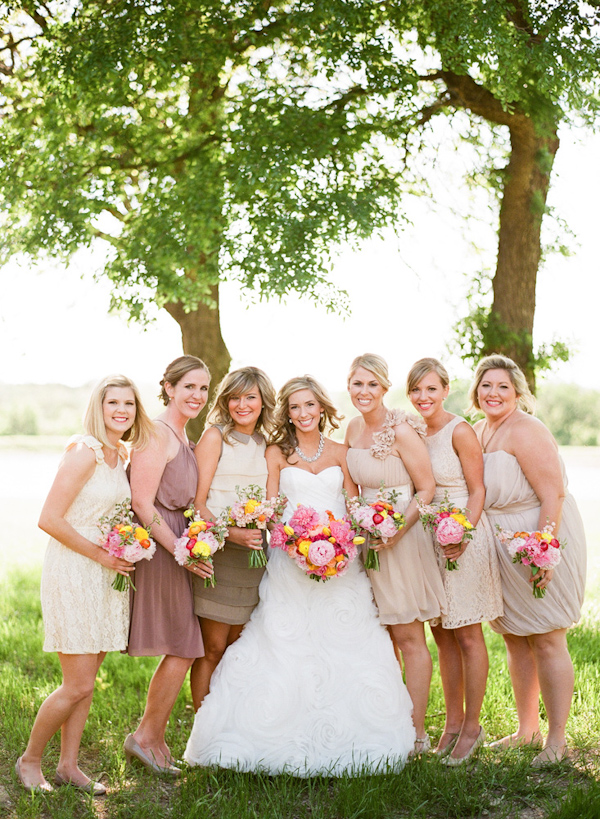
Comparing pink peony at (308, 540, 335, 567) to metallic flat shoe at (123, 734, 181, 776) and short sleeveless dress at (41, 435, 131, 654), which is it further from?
metallic flat shoe at (123, 734, 181, 776)

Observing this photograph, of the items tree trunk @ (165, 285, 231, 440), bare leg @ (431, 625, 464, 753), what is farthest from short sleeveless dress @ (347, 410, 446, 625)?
tree trunk @ (165, 285, 231, 440)

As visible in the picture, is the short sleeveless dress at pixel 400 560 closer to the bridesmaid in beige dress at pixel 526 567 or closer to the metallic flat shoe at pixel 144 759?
the bridesmaid in beige dress at pixel 526 567

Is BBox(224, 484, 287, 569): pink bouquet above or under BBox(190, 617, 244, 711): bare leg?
above

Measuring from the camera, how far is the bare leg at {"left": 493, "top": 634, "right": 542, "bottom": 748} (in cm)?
527

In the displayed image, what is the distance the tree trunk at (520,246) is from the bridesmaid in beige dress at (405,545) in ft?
8.68

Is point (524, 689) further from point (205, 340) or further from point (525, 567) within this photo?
point (205, 340)

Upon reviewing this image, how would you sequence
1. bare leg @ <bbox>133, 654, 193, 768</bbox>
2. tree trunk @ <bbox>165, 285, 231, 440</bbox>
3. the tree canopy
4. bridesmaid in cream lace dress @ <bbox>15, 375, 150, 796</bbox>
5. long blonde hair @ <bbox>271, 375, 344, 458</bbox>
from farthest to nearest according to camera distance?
1. tree trunk @ <bbox>165, 285, 231, 440</bbox>
2. the tree canopy
3. long blonde hair @ <bbox>271, 375, 344, 458</bbox>
4. bare leg @ <bbox>133, 654, 193, 768</bbox>
5. bridesmaid in cream lace dress @ <bbox>15, 375, 150, 796</bbox>

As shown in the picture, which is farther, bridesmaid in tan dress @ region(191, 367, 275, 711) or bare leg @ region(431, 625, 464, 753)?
bare leg @ region(431, 625, 464, 753)

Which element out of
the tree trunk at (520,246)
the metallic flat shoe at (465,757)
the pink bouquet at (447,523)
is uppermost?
the tree trunk at (520,246)

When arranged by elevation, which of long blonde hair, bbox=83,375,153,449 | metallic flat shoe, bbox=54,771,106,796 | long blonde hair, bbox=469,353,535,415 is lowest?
metallic flat shoe, bbox=54,771,106,796

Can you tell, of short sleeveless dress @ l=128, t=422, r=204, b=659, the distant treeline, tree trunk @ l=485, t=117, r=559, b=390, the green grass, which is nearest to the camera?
the green grass

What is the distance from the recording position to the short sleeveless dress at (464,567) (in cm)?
509

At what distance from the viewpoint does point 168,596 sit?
15.9 ft

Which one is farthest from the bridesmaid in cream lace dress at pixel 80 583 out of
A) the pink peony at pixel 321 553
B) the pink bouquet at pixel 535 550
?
→ the pink bouquet at pixel 535 550
